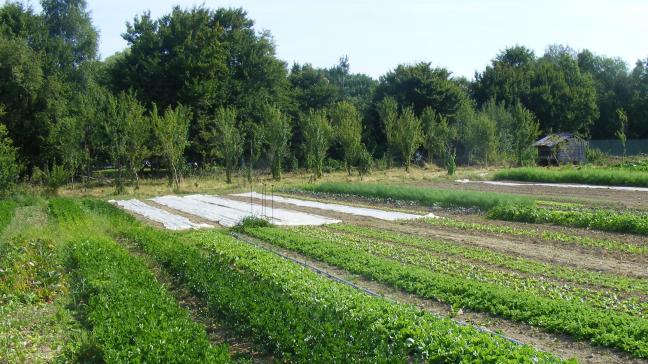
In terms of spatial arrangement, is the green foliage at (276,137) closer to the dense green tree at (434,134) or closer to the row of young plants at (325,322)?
the dense green tree at (434,134)

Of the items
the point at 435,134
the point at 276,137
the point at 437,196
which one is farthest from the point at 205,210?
the point at 435,134

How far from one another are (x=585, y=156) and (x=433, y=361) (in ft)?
142

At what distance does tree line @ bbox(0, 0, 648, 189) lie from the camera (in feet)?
112

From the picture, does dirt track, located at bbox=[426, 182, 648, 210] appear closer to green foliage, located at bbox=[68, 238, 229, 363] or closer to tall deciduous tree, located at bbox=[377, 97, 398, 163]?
tall deciduous tree, located at bbox=[377, 97, 398, 163]

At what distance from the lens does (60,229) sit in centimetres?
1698

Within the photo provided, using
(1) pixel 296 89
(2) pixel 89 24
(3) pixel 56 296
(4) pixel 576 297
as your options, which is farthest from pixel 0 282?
(2) pixel 89 24

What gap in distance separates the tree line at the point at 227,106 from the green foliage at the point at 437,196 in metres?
9.05

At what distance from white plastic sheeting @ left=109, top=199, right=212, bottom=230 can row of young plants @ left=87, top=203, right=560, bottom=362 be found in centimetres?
854

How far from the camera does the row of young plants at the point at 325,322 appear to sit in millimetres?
6484

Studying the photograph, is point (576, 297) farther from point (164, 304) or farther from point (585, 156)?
point (585, 156)

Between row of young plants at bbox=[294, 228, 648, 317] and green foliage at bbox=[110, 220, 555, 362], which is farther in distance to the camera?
row of young plants at bbox=[294, 228, 648, 317]

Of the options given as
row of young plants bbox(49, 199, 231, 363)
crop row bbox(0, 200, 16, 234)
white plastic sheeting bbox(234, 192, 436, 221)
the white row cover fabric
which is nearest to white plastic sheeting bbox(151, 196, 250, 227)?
the white row cover fabric

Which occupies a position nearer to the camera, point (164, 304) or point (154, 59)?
point (164, 304)

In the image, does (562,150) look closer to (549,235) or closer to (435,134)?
(435,134)
